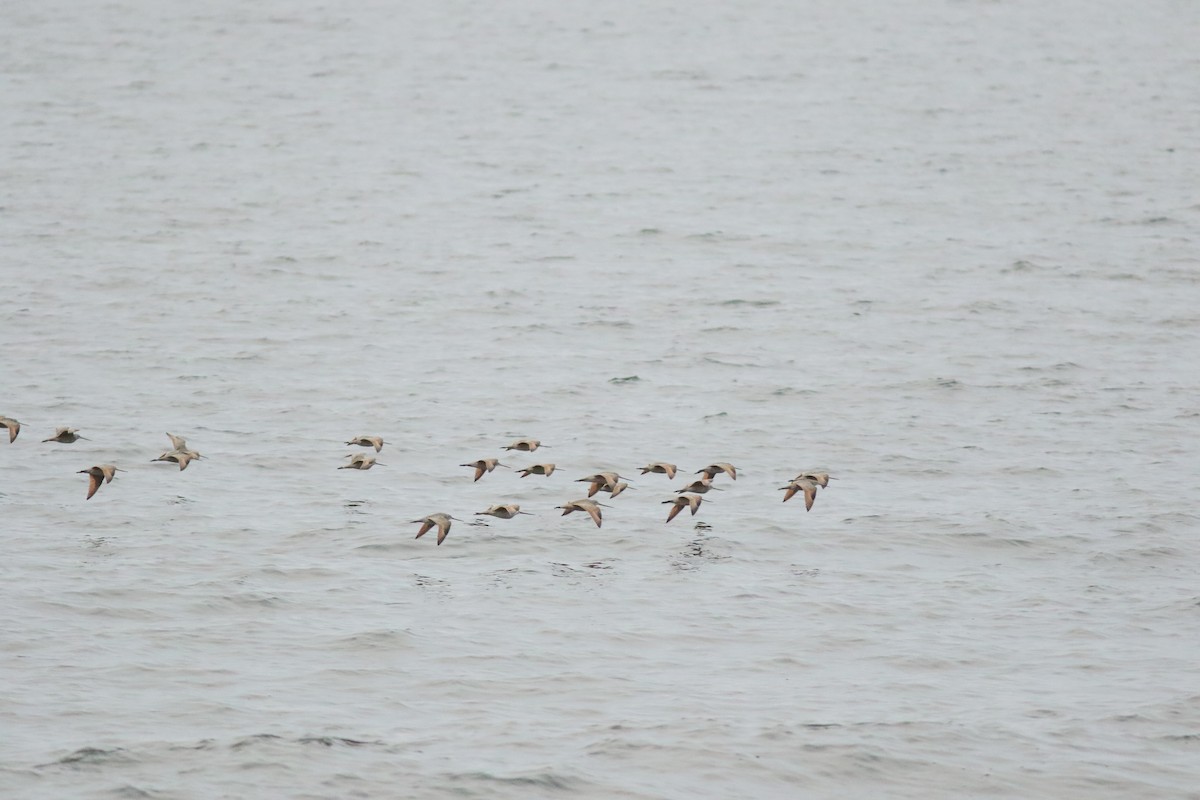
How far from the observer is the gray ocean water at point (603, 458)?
17719 mm

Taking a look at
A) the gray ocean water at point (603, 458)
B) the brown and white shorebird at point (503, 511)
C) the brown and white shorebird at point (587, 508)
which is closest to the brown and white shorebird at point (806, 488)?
the gray ocean water at point (603, 458)

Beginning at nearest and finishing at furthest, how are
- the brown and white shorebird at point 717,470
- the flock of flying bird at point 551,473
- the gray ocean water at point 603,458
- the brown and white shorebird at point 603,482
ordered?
the gray ocean water at point 603,458
the flock of flying bird at point 551,473
the brown and white shorebird at point 603,482
the brown and white shorebird at point 717,470

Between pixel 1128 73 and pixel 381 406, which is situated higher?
pixel 1128 73

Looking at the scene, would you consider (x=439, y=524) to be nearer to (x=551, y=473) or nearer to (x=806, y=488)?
(x=551, y=473)

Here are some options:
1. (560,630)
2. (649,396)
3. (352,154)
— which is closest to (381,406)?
(649,396)

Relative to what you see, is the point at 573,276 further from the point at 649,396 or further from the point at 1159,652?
the point at 1159,652

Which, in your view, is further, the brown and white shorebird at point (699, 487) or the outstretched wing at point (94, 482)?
the brown and white shorebird at point (699, 487)

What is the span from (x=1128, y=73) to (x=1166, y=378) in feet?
168

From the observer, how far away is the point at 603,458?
1097 inches

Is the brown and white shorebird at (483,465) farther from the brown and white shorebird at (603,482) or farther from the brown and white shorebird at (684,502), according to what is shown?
the brown and white shorebird at (684,502)

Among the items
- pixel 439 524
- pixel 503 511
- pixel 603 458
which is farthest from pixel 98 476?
pixel 603 458

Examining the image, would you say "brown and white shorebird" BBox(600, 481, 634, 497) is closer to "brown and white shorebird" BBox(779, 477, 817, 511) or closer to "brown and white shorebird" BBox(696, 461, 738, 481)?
"brown and white shorebird" BBox(696, 461, 738, 481)

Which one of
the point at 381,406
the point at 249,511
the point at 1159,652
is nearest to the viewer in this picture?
the point at 1159,652

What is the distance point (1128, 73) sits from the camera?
79.6 m
